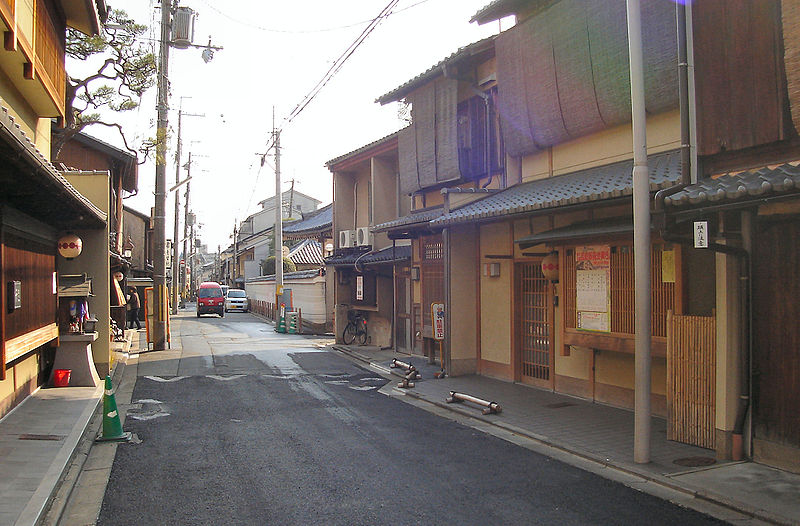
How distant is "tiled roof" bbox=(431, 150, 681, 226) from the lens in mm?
8336

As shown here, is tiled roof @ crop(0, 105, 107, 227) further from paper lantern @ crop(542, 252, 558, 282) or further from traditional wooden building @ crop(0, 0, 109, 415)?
paper lantern @ crop(542, 252, 558, 282)

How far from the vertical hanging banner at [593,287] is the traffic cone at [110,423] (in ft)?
23.3

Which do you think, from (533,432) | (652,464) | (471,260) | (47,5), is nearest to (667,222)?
(652,464)

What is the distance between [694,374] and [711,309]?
1.09 meters

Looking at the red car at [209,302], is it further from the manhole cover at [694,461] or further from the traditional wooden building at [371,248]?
the manhole cover at [694,461]

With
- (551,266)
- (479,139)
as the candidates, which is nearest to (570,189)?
(551,266)

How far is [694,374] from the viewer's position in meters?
7.76

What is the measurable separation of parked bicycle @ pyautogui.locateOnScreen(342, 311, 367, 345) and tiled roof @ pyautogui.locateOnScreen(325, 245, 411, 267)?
189cm

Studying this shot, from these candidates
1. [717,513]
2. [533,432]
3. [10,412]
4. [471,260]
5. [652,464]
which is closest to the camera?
[717,513]

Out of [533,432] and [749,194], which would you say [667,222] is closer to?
[749,194]

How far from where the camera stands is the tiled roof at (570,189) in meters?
8.34

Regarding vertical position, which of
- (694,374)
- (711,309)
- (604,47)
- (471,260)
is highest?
(604,47)

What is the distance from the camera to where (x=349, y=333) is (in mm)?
22000

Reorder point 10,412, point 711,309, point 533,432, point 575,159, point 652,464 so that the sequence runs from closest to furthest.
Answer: point 652,464, point 711,309, point 533,432, point 10,412, point 575,159
